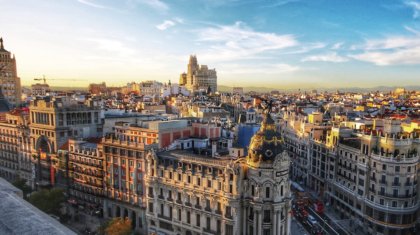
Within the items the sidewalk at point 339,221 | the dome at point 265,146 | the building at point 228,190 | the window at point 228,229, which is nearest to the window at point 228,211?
the building at point 228,190

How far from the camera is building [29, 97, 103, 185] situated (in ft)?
378

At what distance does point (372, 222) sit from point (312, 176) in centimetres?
3591

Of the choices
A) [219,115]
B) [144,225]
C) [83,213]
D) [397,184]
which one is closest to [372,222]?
[397,184]

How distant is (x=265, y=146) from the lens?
7188 cm

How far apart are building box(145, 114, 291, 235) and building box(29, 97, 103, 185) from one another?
1850 inches

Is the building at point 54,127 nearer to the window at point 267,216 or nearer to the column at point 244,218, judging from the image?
the column at point 244,218

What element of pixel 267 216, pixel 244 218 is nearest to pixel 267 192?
pixel 267 216

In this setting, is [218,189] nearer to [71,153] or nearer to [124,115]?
[71,153]

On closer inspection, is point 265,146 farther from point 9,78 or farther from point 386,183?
point 9,78

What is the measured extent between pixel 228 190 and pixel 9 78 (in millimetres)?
164951

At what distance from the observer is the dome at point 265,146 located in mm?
71250

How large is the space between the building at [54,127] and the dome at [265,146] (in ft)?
231

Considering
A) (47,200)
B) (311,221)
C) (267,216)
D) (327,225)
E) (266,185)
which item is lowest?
(327,225)

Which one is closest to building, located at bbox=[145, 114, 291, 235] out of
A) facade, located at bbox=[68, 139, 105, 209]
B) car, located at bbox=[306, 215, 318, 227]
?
car, located at bbox=[306, 215, 318, 227]
